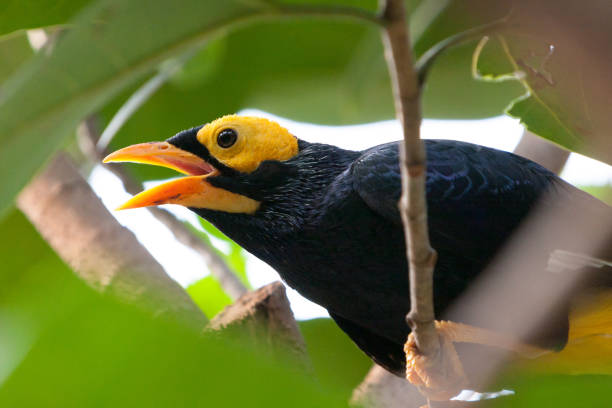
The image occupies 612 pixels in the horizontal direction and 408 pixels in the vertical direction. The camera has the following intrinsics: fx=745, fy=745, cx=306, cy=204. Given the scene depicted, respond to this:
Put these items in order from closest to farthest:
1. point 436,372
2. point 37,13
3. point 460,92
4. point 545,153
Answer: point 37,13, point 436,372, point 460,92, point 545,153


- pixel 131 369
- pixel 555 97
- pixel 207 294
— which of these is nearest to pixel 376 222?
pixel 555 97

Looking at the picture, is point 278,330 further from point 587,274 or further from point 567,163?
point 567,163

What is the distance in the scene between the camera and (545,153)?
4.27 m

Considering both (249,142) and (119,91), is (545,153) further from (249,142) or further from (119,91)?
(119,91)

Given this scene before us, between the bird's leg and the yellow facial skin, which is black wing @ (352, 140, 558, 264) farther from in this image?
the yellow facial skin

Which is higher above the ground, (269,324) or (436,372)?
(269,324)

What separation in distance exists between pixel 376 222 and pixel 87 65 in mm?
1820

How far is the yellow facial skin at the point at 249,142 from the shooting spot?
11.2 feet

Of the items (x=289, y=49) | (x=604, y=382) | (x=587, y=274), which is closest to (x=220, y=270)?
(x=289, y=49)

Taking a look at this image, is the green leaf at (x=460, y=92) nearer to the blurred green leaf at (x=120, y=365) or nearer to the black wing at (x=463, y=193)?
the black wing at (x=463, y=193)

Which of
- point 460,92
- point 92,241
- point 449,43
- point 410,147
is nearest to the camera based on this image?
point 410,147

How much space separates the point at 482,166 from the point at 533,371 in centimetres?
113

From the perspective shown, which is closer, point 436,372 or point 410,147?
point 410,147

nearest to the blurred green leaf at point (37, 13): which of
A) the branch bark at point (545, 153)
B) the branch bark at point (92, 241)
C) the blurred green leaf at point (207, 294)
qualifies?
the branch bark at point (92, 241)
